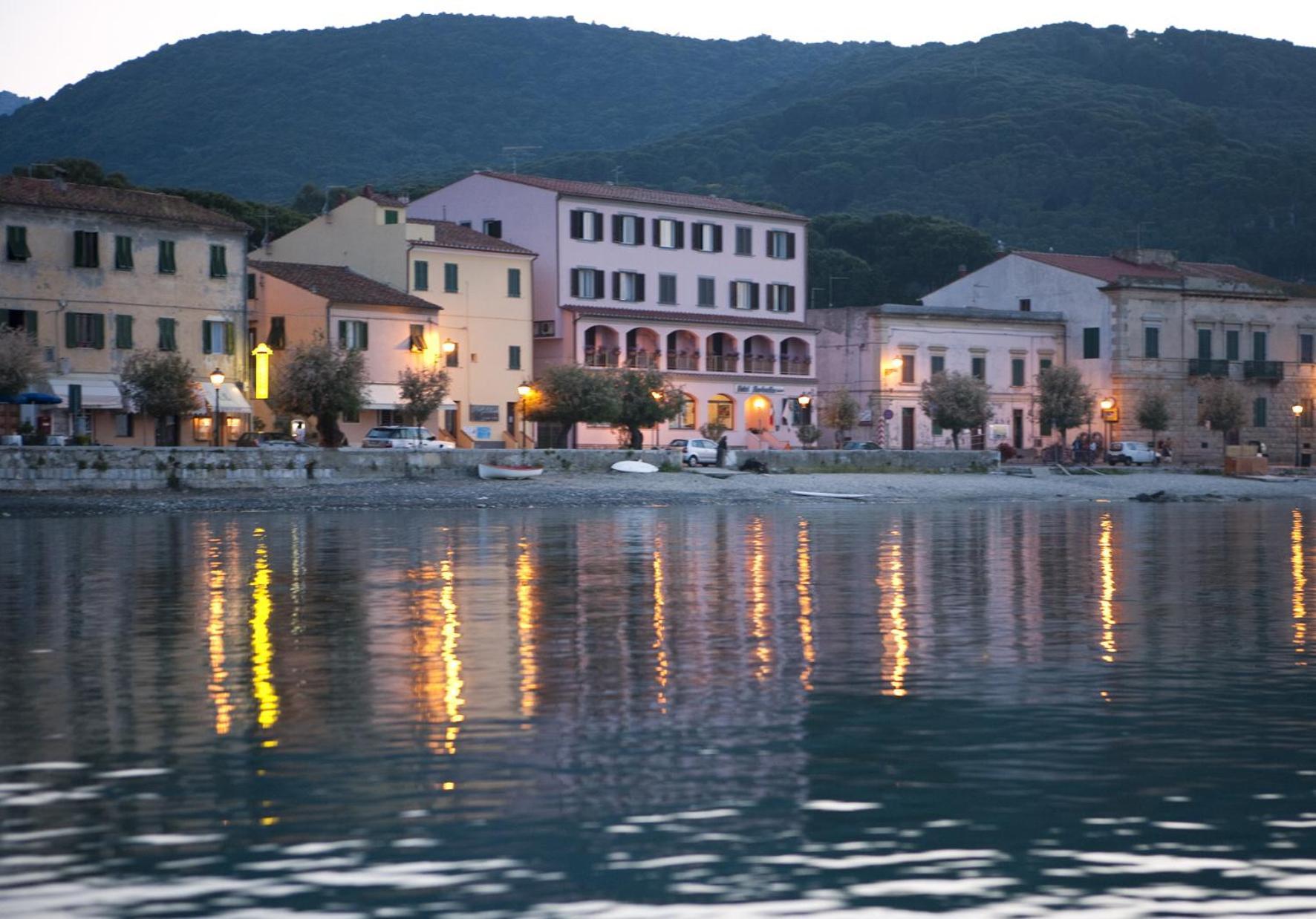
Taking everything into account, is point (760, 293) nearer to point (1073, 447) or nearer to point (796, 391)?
point (796, 391)

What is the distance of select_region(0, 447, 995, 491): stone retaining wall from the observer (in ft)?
173

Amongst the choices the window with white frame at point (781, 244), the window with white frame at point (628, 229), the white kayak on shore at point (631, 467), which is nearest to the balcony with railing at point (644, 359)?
the window with white frame at point (628, 229)

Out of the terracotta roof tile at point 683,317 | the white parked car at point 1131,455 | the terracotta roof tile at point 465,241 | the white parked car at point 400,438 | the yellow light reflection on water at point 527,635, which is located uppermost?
the terracotta roof tile at point 465,241

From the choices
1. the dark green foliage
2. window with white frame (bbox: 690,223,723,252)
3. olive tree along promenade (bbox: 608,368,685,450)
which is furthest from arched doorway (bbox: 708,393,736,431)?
the dark green foliage

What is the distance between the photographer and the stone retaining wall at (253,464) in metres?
52.8

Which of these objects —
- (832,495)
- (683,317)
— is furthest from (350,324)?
(832,495)

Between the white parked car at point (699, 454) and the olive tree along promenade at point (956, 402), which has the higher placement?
the olive tree along promenade at point (956, 402)

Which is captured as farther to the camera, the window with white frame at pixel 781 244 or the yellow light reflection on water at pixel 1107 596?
the window with white frame at pixel 781 244

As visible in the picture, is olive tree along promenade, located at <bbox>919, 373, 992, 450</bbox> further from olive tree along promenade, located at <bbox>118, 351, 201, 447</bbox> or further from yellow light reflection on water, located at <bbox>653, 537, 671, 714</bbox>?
yellow light reflection on water, located at <bbox>653, 537, 671, 714</bbox>

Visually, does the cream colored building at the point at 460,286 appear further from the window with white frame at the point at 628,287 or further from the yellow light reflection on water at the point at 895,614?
the yellow light reflection on water at the point at 895,614

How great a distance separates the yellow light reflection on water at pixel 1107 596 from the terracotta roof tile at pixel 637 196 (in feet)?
140

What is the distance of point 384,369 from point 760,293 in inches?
875

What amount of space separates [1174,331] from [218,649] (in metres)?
79.4

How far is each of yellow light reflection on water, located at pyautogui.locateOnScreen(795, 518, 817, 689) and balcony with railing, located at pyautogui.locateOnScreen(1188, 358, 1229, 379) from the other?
55.3 m
